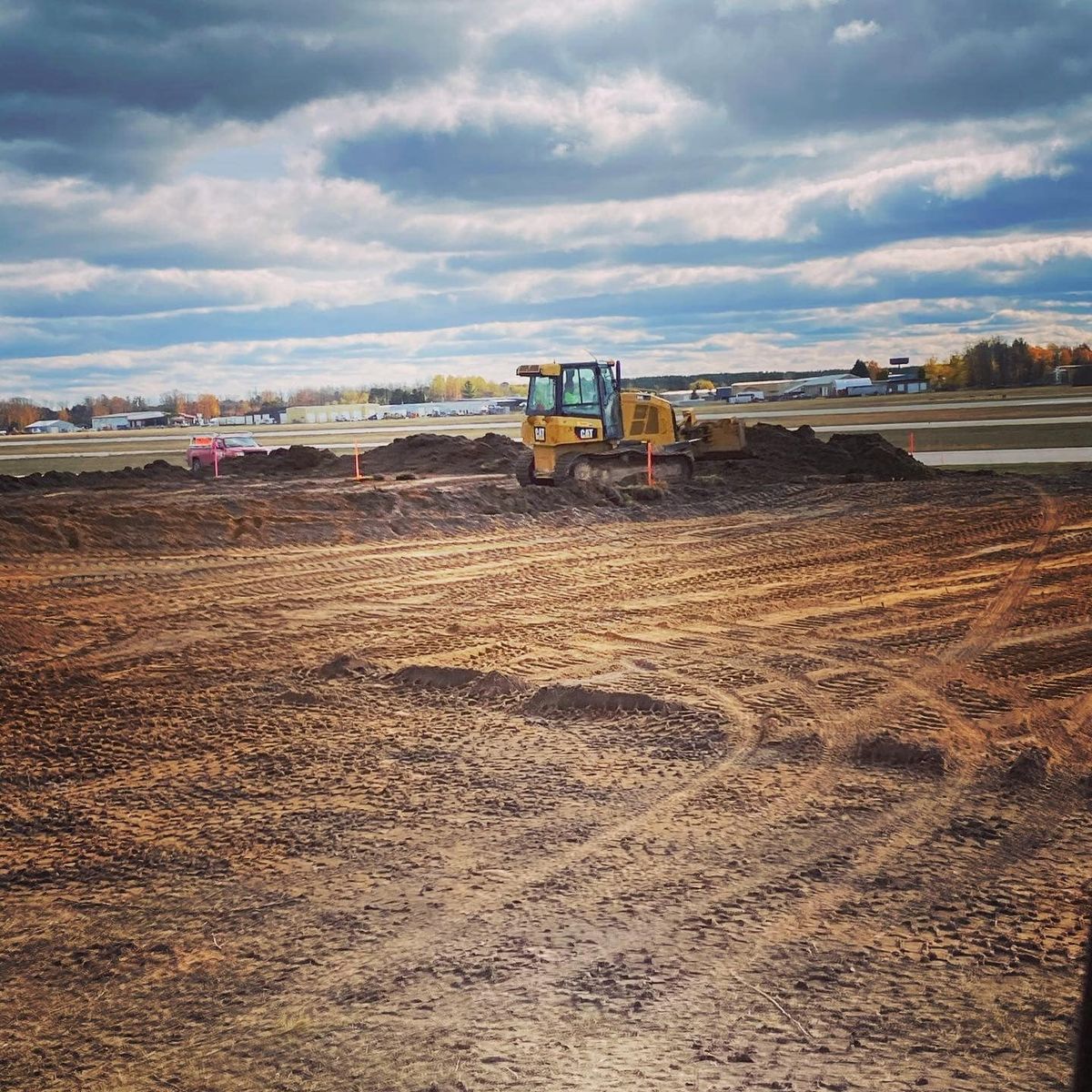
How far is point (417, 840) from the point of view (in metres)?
7.14

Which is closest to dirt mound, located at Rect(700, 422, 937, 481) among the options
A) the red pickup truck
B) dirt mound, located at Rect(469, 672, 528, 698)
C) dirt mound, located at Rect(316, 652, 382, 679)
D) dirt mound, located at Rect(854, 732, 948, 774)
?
the red pickup truck

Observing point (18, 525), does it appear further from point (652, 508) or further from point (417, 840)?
point (417, 840)

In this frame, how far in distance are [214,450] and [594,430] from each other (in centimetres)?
1852

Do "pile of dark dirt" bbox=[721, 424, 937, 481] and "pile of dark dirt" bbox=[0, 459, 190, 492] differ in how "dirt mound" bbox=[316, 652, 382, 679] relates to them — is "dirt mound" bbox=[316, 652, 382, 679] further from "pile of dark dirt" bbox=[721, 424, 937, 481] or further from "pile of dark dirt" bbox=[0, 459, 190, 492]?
"pile of dark dirt" bbox=[0, 459, 190, 492]

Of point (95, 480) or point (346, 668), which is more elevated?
point (95, 480)

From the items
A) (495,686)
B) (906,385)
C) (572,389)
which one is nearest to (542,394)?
(572,389)

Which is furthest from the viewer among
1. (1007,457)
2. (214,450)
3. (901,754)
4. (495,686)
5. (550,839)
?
(1007,457)

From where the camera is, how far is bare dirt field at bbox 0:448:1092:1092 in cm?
490

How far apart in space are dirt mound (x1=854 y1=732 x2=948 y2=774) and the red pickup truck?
33095 millimetres

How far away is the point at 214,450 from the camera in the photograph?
4125cm

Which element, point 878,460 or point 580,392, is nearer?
point 580,392

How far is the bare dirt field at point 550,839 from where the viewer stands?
4.90m

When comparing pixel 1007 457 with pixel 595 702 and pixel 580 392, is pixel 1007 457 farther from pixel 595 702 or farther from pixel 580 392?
pixel 595 702

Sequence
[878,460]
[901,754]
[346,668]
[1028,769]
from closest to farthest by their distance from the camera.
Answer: [1028,769], [901,754], [346,668], [878,460]
